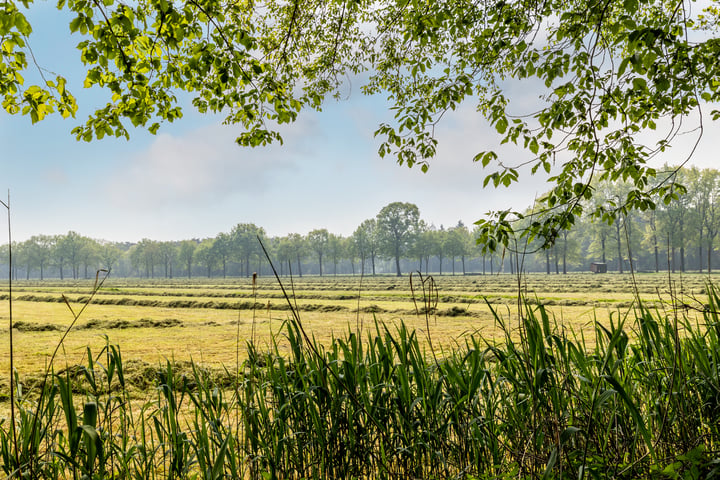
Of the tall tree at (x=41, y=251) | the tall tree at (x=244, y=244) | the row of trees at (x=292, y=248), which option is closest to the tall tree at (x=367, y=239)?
the row of trees at (x=292, y=248)

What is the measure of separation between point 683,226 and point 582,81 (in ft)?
187

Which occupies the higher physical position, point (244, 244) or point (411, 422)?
point (244, 244)

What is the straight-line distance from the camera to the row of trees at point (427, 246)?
4862cm

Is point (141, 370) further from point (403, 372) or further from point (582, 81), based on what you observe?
point (582, 81)

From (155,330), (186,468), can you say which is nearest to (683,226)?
(155,330)

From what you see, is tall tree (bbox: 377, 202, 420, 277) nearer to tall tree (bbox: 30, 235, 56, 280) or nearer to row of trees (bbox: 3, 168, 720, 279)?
row of trees (bbox: 3, 168, 720, 279)

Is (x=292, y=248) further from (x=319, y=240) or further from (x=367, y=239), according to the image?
(x=367, y=239)

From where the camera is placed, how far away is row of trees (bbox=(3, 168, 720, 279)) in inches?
1914

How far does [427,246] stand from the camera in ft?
233

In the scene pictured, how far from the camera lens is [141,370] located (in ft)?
20.6

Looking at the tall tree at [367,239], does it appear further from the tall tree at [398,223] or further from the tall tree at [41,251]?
the tall tree at [41,251]

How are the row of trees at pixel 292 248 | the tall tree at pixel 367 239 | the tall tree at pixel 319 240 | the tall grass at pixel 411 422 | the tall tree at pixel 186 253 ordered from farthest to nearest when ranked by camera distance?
the tall tree at pixel 186 253 < the tall tree at pixel 319 240 < the tall tree at pixel 367 239 < the row of trees at pixel 292 248 < the tall grass at pixel 411 422

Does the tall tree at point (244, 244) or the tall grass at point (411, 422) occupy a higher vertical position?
the tall tree at point (244, 244)

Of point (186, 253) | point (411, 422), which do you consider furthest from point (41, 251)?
point (411, 422)
